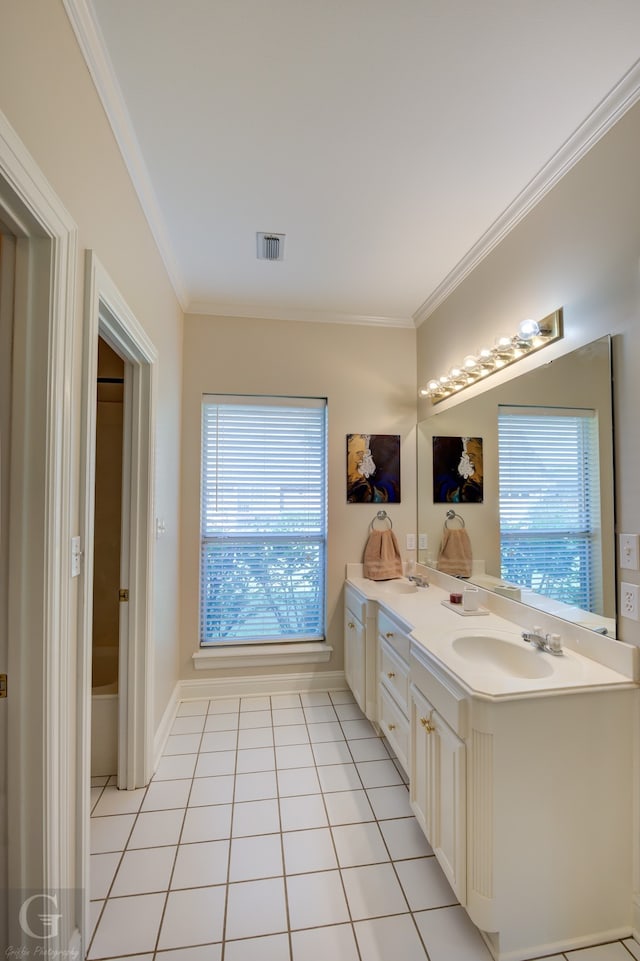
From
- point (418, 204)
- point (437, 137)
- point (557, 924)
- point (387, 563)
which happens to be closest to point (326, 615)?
point (387, 563)

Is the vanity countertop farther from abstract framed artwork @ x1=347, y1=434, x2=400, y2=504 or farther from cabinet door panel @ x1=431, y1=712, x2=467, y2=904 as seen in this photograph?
abstract framed artwork @ x1=347, y1=434, x2=400, y2=504

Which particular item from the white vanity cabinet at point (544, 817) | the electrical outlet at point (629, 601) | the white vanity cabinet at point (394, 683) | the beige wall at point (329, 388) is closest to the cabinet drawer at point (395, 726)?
the white vanity cabinet at point (394, 683)

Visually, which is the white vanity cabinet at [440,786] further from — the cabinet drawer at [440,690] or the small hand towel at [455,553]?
the small hand towel at [455,553]

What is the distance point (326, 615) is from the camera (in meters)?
2.90

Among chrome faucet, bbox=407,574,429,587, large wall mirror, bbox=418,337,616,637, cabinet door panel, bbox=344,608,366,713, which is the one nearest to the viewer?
large wall mirror, bbox=418,337,616,637

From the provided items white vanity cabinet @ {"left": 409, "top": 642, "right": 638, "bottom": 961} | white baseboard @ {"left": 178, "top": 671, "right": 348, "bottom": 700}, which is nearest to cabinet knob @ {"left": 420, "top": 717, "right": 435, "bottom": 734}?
white vanity cabinet @ {"left": 409, "top": 642, "right": 638, "bottom": 961}

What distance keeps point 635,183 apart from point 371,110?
886 millimetres

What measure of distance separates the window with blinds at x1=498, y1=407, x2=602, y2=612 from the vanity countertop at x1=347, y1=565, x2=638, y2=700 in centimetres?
18

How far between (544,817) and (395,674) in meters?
0.84

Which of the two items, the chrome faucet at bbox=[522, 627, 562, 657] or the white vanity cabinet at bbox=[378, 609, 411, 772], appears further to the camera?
the white vanity cabinet at bbox=[378, 609, 411, 772]

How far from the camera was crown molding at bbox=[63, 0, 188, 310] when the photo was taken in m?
1.11

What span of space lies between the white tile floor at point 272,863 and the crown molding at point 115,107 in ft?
8.51

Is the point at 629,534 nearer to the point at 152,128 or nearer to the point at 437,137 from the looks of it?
the point at 437,137

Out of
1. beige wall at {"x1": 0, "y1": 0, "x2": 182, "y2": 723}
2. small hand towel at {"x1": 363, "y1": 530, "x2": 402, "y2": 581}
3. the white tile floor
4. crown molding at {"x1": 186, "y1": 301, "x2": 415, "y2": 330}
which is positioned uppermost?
crown molding at {"x1": 186, "y1": 301, "x2": 415, "y2": 330}
